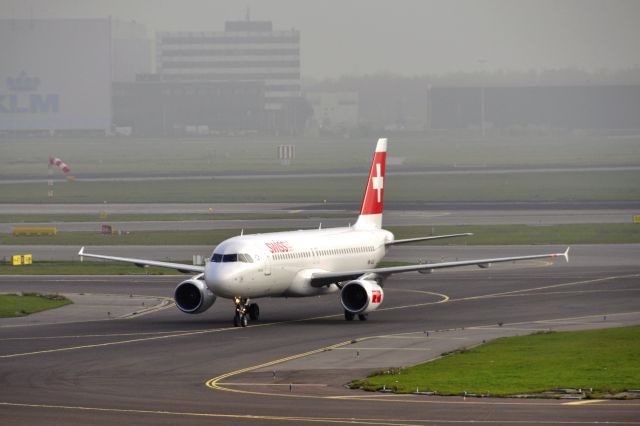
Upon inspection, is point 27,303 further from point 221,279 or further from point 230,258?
point 221,279

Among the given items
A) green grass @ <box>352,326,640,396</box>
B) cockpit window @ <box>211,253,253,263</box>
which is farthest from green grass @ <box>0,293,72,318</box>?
green grass @ <box>352,326,640,396</box>

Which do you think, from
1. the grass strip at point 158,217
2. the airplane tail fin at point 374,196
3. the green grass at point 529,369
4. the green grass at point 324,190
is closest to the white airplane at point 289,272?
the airplane tail fin at point 374,196

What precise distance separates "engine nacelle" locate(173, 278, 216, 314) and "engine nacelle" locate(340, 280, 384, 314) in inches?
247

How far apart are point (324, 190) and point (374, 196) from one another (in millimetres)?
100424

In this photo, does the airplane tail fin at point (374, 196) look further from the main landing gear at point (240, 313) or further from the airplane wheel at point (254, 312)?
the main landing gear at point (240, 313)

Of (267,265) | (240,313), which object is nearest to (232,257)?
(267,265)

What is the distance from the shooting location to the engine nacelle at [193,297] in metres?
65.9

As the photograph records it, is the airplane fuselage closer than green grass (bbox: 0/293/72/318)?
Yes

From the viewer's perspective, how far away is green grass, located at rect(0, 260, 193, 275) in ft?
305

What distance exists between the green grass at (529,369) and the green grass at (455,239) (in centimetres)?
5284

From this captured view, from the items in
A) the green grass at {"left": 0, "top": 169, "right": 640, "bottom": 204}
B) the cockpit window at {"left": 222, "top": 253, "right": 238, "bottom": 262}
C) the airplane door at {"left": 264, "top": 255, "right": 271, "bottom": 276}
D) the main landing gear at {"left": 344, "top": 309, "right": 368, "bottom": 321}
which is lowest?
the main landing gear at {"left": 344, "top": 309, "right": 368, "bottom": 321}

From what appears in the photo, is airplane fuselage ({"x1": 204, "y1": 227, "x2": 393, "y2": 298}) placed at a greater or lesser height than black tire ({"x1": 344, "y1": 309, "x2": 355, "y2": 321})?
greater

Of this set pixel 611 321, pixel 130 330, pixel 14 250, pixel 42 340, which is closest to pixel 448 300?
pixel 611 321

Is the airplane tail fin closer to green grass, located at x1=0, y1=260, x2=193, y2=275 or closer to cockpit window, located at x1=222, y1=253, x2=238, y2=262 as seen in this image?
cockpit window, located at x1=222, y1=253, x2=238, y2=262
